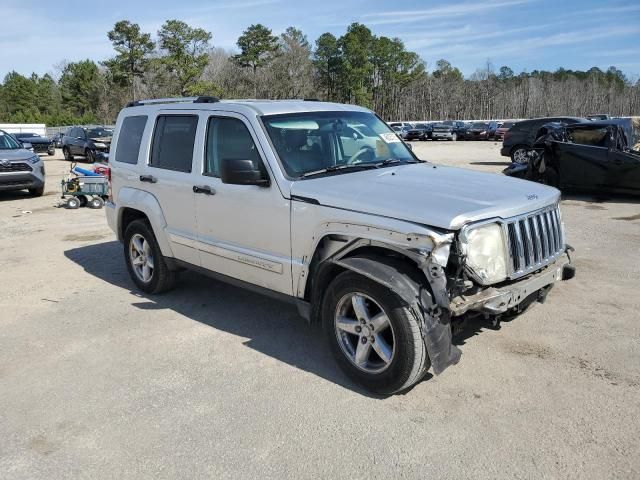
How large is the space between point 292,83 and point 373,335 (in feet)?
259

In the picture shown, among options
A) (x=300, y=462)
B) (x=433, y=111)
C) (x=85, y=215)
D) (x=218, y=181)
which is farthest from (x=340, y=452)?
(x=433, y=111)

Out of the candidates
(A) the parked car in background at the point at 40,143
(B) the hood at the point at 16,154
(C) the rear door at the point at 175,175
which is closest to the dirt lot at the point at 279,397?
(C) the rear door at the point at 175,175

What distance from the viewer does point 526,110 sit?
9288 centimetres

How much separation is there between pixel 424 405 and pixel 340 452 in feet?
2.46

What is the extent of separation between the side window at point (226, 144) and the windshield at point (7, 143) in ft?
37.1

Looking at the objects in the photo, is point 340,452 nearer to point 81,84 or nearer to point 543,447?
point 543,447

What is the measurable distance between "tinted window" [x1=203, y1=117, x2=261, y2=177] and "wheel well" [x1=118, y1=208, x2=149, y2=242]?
4.67 ft

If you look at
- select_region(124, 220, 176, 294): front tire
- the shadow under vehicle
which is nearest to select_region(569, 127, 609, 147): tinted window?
the shadow under vehicle

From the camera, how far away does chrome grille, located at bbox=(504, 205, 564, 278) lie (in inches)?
149

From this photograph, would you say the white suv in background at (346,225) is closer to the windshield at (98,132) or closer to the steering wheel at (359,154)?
the steering wheel at (359,154)

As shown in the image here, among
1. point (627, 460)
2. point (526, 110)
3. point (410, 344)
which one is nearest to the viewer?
point (627, 460)

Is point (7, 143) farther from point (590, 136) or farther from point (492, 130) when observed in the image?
point (492, 130)

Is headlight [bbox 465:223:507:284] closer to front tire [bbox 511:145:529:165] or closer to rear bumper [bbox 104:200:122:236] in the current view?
rear bumper [bbox 104:200:122:236]

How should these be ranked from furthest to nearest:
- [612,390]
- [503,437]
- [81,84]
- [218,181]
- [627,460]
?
[81,84], [218,181], [612,390], [503,437], [627,460]
